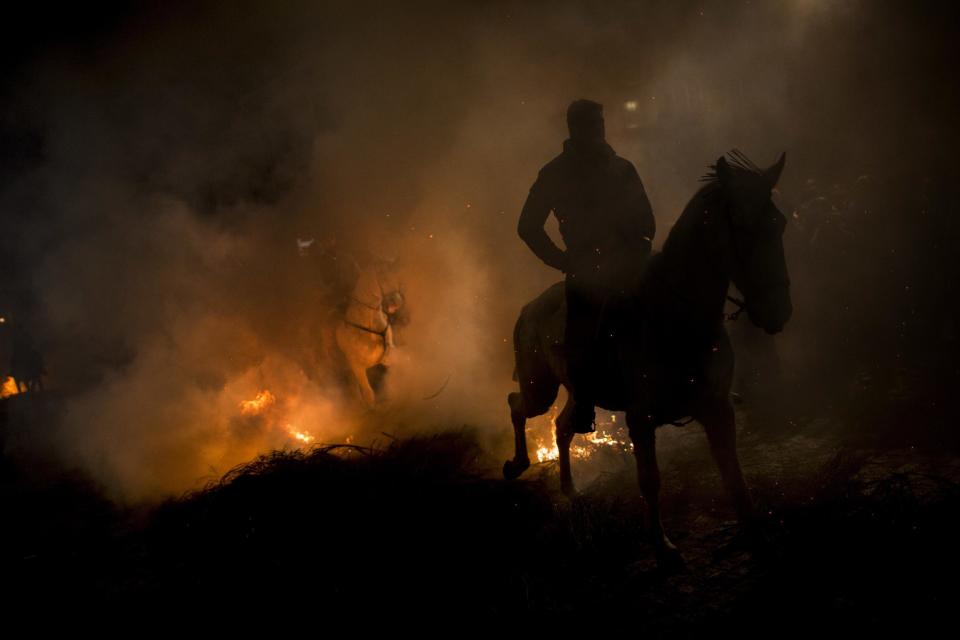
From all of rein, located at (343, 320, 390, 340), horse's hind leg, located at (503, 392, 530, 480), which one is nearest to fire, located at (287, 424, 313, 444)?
rein, located at (343, 320, 390, 340)

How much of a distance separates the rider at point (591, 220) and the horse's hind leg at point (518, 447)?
6.29ft

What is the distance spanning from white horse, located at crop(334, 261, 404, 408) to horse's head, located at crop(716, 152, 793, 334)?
9166mm

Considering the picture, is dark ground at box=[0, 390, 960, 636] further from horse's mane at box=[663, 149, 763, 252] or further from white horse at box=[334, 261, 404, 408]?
white horse at box=[334, 261, 404, 408]

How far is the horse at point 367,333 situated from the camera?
37.1ft

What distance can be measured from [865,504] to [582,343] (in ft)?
7.14

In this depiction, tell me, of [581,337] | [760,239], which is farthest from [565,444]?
[760,239]

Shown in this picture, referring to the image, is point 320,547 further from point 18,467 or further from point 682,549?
point 18,467

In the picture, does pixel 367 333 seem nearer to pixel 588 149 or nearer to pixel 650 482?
pixel 588 149

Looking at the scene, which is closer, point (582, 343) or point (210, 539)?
point (582, 343)

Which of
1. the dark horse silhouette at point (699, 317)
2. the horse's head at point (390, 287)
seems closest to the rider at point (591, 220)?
the dark horse silhouette at point (699, 317)

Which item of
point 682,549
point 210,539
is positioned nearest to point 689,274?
point 682,549

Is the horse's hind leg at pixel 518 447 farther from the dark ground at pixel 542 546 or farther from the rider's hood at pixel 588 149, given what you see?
the rider's hood at pixel 588 149

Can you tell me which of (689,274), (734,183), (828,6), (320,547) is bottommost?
(320,547)

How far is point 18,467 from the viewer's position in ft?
29.3
